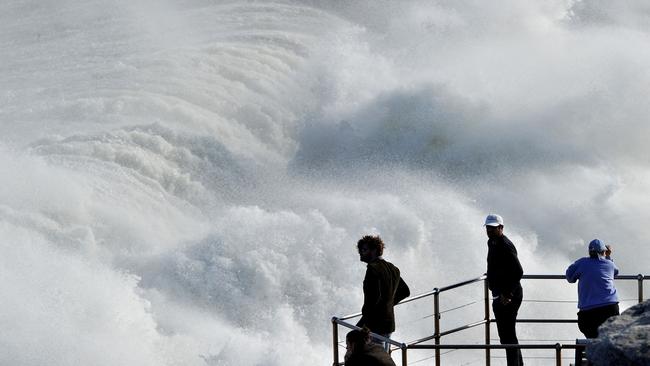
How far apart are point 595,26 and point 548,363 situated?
11.4 meters

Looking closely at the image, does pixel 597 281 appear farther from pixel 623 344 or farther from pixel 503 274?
pixel 623 344

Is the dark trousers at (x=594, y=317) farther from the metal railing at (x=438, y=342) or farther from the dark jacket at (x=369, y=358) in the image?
the dark jacket at (x=369, y=358)

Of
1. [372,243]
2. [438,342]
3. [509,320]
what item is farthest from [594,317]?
[372,243]

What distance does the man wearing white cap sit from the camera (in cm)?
909

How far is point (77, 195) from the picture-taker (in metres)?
16.4

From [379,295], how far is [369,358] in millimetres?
1684

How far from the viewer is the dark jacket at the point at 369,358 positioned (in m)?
6.66

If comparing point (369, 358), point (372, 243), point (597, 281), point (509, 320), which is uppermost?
point (372, 243)

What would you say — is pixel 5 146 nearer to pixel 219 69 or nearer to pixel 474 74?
pixel 219 69

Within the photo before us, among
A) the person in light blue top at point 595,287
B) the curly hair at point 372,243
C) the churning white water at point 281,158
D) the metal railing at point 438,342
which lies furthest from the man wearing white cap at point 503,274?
the churning white water at point 281,158

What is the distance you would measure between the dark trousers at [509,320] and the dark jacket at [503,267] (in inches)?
3.2

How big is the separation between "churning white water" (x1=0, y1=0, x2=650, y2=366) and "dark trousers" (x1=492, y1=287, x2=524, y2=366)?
4.76m

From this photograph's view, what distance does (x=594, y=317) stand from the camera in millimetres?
8758

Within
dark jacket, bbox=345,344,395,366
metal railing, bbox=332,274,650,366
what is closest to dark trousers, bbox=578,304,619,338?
metal railing, bbox=332,274,650,366
